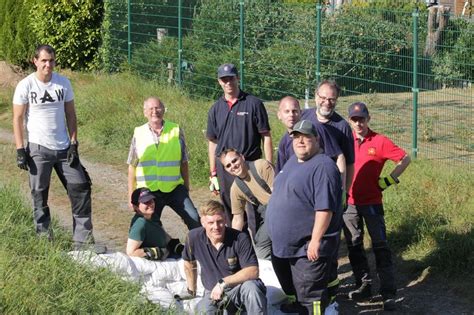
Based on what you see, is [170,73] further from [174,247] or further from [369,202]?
[369,202]

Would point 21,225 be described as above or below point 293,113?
below

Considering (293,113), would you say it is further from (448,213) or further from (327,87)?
(448,213)

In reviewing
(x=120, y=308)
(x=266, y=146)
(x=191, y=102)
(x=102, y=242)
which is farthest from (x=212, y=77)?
(x=120, y=308)

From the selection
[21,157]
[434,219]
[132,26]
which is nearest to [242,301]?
[21,157]

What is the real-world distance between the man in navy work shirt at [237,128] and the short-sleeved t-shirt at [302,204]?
1.59 m

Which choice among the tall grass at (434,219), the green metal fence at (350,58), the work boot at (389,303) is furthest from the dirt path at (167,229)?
the green metal fence at (350,58)

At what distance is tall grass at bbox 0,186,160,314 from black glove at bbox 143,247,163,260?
771 millimetres

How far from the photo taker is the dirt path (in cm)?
829

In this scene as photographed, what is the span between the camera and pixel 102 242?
33.2ft

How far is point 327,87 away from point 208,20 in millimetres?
8252

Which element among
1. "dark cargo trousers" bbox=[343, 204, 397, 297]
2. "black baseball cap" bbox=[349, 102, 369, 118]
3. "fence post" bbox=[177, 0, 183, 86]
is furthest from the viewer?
"fence post" bbox=[177, 0, 183, 86]

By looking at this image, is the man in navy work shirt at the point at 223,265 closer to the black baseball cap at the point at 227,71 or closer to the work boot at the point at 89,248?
the work boot at the point at 89,248

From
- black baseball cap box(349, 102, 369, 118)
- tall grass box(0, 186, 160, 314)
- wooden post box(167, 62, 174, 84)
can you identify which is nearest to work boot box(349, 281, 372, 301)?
black baseball cap box(349, 102, 369, 118)

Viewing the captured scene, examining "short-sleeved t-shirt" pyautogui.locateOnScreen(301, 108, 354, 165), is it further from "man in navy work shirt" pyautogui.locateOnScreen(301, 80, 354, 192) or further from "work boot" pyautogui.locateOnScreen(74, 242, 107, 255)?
"work boot" pyautogui.locateOnScreen(74, 242, 107, 255)
